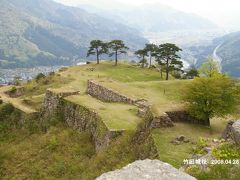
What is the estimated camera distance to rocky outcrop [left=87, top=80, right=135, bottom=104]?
38.6 metres

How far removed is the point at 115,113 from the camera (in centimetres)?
3262

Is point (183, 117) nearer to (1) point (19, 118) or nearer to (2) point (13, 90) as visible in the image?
(1) point (19, 118)

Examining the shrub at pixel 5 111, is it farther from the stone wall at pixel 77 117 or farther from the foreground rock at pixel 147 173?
the foreground rock at pixel 147 173

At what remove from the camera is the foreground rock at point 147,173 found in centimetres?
878

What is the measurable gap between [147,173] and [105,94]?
32.9 metres

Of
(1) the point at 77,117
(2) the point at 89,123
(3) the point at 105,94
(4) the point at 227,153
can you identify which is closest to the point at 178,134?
(2) the point at 89,123

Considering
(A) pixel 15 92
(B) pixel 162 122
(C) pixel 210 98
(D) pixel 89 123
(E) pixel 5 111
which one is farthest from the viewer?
(A) pixel 15 92

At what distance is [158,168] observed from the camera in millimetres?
9227

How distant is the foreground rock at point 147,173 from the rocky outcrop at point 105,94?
27.9 m

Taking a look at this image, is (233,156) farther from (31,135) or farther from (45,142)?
(31,135)

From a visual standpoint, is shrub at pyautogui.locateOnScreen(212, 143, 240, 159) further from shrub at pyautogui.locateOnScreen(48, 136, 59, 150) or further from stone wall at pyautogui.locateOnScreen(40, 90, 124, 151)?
shrub at pyautogui.locateOnScreen(48, 136, 59, 150)

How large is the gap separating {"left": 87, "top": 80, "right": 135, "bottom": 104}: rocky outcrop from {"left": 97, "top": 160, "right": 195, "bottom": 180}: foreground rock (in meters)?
27.9

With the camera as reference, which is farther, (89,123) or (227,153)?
(89,123)

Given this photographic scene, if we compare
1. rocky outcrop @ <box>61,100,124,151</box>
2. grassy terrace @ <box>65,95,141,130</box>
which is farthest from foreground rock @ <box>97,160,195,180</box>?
grassy terrace @ <box>65,95,141,130</box>
